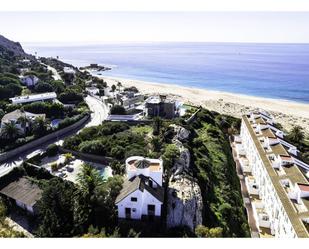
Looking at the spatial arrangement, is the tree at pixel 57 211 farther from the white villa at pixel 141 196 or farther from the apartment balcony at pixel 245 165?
the apartment balcony at pixel 245 165

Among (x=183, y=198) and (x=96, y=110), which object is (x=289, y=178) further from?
(x=96, y=110)

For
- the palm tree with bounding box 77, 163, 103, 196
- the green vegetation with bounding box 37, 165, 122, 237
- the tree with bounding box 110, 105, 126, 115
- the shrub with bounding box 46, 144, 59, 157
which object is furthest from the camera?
the tree with bounding box 110, 105, 126, 115

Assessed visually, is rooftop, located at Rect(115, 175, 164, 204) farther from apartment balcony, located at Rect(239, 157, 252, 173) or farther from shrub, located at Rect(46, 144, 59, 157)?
apartment balcony, located at Rect(239, 157, 252, 173)

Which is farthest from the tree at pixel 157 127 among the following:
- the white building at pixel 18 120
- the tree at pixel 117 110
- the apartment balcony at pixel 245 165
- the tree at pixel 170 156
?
the white building at pixel 18 120

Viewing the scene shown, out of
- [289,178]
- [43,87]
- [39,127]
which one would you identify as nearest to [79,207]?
[289,178]

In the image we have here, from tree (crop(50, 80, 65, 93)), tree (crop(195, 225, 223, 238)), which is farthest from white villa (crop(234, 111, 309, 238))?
tree (crop(50, 80, 65, 93))
